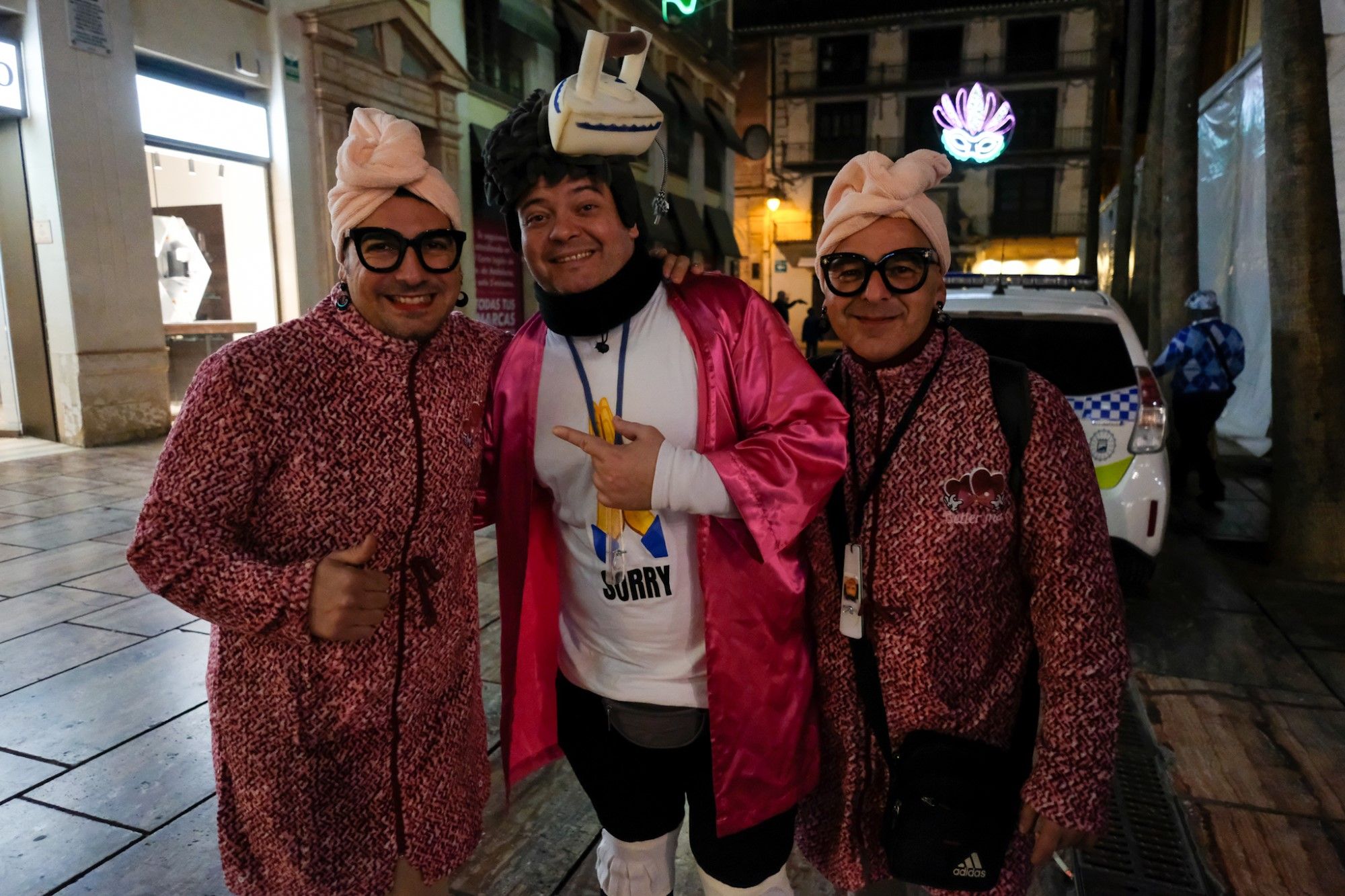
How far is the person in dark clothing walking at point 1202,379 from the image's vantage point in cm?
746

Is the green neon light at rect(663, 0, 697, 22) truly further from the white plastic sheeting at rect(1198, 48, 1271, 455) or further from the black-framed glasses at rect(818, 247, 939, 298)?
the black-framed glasses at rect(818, 247, 939, 298)

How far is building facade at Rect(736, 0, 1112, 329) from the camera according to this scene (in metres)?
33.4

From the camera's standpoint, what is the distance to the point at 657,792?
1917 millimetres

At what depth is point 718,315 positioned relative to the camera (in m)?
1.80

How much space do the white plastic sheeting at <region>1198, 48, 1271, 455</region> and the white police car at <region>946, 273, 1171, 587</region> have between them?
666 centimetres

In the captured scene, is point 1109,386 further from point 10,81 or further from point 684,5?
point 684,5

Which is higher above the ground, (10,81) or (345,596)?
(10,81)

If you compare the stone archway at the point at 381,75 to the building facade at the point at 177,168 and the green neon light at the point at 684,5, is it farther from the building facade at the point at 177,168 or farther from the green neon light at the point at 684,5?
the green neon light at the point at 684,5

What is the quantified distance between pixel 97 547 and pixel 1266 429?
40.0 feet

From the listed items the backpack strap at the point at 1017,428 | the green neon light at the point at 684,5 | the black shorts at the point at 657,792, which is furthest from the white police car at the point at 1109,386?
the green neon light at the point at 684,5

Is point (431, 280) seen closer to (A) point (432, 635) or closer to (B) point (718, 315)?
(B) point (718, 315)

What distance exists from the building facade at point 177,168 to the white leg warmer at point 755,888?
29.7 feet

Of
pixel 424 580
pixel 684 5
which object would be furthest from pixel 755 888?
pixel 684 5

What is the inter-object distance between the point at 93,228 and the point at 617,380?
899 centimetres
